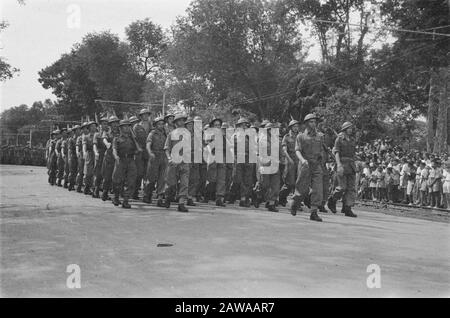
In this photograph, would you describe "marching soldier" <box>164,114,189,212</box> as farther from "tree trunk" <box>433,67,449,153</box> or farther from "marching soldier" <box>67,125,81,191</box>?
"tree trunk" <box>433,67,449,153</box>

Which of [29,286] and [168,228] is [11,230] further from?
[29,286]

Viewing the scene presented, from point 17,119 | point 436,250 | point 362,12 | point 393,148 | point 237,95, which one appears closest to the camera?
point 436,250

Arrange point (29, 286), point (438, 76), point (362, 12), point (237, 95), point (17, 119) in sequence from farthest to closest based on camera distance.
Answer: point (17, 119) → point (237, 95) → point (362, 12) → point (438, 76) → point (29, 286)

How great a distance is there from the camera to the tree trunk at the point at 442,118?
90.8ft

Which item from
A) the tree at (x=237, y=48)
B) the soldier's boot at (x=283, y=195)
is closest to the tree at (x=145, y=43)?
the tree at (x=237, y=48)

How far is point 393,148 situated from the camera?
1015 inches

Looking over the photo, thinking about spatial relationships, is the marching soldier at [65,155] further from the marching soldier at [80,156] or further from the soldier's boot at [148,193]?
the soldier's boot at [148,193]

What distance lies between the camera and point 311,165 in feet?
35.0

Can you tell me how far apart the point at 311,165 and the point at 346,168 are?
144 centimetres

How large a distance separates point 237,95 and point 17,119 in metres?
57.3

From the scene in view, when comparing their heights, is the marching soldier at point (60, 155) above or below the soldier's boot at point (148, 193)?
above

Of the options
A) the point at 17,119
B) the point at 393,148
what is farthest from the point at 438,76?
the point at 17,119

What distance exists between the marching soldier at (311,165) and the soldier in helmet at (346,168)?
114 cm

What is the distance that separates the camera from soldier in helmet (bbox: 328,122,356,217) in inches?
464
